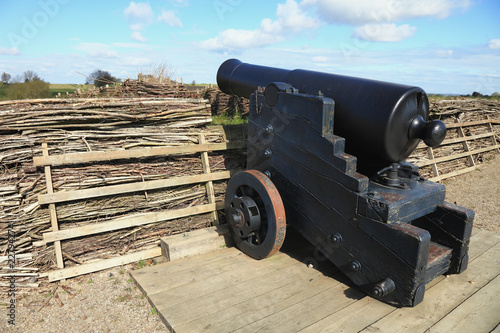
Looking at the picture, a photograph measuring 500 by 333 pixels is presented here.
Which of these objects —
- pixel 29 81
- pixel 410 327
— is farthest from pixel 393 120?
pixel 29 81

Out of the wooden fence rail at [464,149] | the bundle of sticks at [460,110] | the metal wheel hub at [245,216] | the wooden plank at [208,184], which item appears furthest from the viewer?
the bundle of sticks at [460,110]

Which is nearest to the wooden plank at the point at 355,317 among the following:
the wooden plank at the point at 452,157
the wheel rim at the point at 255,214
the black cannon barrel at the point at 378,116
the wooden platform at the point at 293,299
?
the wooden platform at the point at 293,299

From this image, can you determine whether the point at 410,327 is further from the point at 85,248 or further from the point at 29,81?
the point at 29,81

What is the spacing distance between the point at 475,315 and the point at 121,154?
342cm

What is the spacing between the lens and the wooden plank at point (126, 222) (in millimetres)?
3438

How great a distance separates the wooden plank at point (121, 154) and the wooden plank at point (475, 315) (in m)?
2.84

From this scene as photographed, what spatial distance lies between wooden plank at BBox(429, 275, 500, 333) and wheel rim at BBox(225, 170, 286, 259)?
136 cm

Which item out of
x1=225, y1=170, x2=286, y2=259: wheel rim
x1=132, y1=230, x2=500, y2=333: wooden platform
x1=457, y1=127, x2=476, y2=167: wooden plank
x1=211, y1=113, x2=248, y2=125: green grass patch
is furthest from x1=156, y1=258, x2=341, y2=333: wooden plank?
x1=457, y1=127, x2=476, y2=167: wooden plank

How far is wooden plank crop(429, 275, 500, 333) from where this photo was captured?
8.05ft

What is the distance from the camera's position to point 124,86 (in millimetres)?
6836

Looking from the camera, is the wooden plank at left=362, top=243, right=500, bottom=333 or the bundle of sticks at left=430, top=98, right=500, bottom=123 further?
the bundle of sticks at left=430, top=98, right=500, bottom=123

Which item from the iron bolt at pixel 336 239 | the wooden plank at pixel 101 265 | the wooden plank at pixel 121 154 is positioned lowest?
the wooden plank at pixel 101 265

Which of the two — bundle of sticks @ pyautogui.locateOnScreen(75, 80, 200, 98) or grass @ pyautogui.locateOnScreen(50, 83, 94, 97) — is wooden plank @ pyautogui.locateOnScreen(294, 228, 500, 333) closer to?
bundle of sticks @ pyautogui.locateOnScreen(75, 80, 200, 98)

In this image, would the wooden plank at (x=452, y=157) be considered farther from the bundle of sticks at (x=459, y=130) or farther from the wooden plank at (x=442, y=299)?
the wooden plank at (x=442, y=299)
